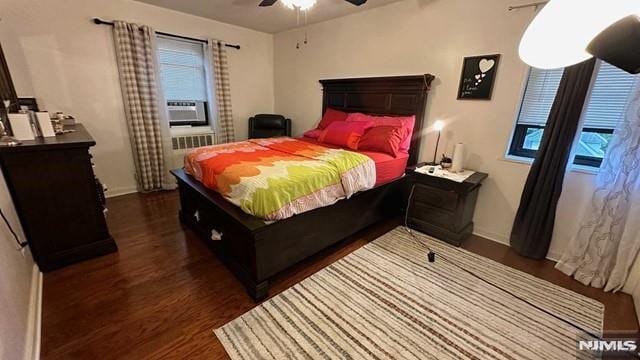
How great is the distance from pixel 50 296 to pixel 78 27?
2.75 meters

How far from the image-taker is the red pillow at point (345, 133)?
2.94 meters

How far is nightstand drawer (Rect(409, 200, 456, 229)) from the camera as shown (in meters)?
2.51

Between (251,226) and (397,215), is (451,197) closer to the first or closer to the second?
(397,215)

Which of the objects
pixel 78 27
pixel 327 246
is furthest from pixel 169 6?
pixel 327 246

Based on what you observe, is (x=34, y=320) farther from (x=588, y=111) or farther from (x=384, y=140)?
(x=588, y=111)

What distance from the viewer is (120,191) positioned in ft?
11.3

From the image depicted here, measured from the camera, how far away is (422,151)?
118 inches

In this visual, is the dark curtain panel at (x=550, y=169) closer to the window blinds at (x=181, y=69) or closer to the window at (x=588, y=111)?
the window at (x=588, y=111)

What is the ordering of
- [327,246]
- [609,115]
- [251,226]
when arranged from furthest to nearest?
[327,246] → [609,115] → [251,226]

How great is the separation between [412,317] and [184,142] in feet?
12.0

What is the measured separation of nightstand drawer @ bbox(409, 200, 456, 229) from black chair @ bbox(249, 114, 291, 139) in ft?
7.89

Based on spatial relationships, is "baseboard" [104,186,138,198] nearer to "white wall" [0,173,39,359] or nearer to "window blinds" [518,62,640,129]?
"white wall" [0,173,39,359]

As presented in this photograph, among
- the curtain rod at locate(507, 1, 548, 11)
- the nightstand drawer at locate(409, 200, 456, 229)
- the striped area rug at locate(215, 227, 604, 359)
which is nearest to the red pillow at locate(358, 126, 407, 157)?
the nightstand drawer at locate(409, 200, 456, 229)

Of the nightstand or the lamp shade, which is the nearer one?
the lamp shade
